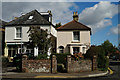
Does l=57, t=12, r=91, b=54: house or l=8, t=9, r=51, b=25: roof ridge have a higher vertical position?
l=8, t=9, r=51, b=25: roof ridge

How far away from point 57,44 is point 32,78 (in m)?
19.1

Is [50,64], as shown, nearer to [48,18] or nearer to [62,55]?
[62,55]

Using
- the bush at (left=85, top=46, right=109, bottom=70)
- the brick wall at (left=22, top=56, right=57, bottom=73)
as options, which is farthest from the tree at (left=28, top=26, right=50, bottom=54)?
the bush at (left=85, top=46, right=109, bottom=70)

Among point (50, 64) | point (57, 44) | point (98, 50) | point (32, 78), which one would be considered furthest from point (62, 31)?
point (32, 78)

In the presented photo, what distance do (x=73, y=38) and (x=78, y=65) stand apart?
15639 millimetres

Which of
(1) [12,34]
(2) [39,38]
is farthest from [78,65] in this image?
(1) [12,34]

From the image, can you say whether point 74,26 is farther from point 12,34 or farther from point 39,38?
point 39,38

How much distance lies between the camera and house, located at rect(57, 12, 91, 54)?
30.7m

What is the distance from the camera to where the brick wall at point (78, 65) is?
51.3ft

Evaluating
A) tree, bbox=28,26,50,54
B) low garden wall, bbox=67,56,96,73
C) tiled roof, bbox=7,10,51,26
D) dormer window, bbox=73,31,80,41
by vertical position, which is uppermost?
tiled roof, bbox=7,10,51,26

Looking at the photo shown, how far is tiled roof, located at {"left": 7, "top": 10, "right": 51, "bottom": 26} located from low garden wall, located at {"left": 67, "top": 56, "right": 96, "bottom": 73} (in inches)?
578

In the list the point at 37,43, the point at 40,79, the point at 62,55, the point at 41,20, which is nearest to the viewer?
the point at 40,79

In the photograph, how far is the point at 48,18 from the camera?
104 feet

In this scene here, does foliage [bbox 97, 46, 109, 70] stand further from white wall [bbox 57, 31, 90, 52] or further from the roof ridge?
the roof ridge
